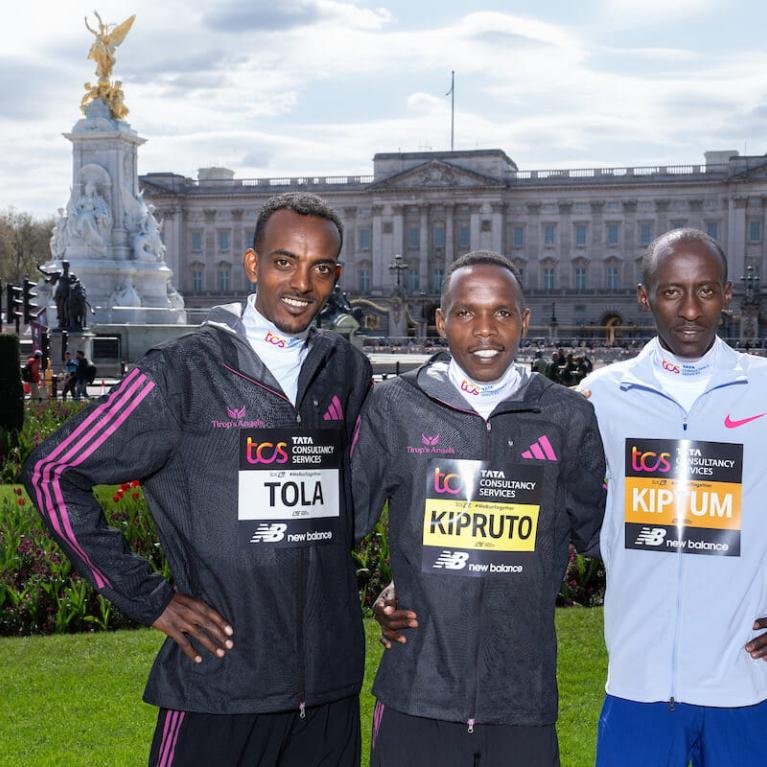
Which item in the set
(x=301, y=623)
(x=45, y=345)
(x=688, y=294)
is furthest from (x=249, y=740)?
(x=45, y=345)

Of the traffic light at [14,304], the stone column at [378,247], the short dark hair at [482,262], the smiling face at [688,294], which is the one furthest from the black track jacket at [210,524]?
the stone column at [378,247]

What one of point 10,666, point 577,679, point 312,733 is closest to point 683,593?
point 312,733

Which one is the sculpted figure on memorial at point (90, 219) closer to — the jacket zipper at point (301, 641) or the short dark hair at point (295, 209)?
the short dark hair at point (295, 209)

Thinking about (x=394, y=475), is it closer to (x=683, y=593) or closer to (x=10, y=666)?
(x=683, y=593)

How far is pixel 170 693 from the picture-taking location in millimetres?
3262

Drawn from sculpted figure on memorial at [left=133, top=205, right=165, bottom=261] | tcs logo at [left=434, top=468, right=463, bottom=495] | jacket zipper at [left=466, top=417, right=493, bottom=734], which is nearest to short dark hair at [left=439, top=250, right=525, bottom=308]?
tcs logo at [left=434, top=468, right=463, bottom=495]

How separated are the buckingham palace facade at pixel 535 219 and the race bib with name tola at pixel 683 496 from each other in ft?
243

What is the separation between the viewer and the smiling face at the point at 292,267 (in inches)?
138

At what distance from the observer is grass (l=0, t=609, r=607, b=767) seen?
18.3 ft

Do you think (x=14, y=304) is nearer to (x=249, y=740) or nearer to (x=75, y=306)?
(x=75, y=306)

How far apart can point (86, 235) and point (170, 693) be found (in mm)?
35147

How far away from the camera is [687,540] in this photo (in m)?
3.56

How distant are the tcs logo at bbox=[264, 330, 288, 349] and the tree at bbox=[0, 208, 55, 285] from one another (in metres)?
86.1

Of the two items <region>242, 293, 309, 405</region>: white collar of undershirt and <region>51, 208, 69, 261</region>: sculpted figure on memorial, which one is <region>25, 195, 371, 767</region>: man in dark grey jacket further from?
<region>51, 208, 69, 261</region>: sculpted figure on memorial
